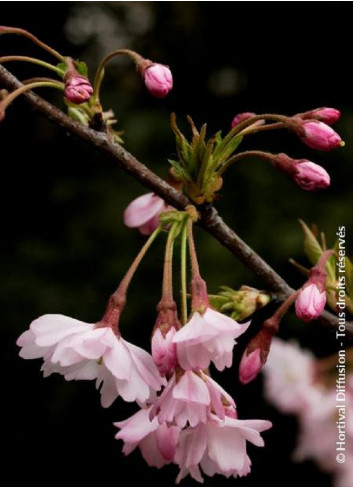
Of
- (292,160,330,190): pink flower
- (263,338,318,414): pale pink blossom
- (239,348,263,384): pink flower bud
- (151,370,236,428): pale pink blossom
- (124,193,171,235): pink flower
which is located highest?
(292,160,330,190): pink flower

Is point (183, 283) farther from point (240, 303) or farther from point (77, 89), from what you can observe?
point (77, 89)

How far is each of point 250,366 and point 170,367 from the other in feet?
0.65

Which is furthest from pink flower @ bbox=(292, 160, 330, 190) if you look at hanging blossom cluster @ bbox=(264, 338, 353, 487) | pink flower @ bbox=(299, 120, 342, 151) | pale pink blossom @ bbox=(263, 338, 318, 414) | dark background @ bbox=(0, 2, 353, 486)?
dark background @ bbox=(0, 2, 353, 486)

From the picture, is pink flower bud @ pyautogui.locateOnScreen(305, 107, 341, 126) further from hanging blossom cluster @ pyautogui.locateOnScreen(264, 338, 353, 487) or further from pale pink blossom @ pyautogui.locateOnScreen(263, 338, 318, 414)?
pale pink blossom @ pyautogui.locateOnScreen(263, 338, 318, 414)

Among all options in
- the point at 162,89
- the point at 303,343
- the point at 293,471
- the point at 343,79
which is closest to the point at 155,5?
the point at 343,79

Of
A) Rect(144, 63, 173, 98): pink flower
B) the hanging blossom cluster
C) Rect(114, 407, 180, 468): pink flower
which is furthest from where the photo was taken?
the hanging blossom cluster

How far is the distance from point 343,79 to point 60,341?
2.88 metres

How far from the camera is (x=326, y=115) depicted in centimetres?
122

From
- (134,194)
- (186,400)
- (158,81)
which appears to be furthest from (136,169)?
(134,194)

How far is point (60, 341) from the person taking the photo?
1119 mm

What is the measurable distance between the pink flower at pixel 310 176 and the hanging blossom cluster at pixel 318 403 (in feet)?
1.59

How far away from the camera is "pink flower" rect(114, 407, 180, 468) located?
114 centimetres

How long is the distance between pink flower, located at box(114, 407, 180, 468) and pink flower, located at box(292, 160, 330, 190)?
0.37m

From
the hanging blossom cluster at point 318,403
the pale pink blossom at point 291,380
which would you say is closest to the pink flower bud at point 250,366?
the hanging blossom cluster at point 318,403
